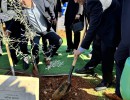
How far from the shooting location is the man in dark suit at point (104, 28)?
5566 mm

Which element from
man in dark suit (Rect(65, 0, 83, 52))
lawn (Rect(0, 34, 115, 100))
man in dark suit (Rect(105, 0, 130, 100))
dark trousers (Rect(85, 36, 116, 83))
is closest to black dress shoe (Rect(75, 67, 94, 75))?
lawn (Rect(0, 34, 115, 100))

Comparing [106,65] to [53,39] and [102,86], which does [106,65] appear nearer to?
[102,86]

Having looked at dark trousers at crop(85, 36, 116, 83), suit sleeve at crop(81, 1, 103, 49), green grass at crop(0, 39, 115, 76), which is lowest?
green grass at crop(0, 39, 115, 76)

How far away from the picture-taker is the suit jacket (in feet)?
18.2

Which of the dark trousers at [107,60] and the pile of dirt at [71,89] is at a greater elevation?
the dark trousers at [107,60]

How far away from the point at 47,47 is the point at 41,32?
124cm

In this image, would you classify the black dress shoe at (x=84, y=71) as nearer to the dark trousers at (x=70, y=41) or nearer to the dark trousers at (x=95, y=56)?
the dark trousers at (x=95, y=56)

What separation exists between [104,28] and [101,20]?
0.62ft

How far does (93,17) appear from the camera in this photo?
5.57 m

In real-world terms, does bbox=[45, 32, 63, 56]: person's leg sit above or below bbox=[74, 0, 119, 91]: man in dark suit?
below

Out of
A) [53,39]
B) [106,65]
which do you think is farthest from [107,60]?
[53,39]

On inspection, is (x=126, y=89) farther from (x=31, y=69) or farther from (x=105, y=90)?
(x=31, y=69)

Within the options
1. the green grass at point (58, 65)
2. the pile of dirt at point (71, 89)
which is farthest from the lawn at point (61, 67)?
the pile of dirt at point (71, 89)

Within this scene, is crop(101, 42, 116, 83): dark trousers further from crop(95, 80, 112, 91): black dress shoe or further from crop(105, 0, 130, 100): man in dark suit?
crop(105, 0, 130, 100): man in dark suit
